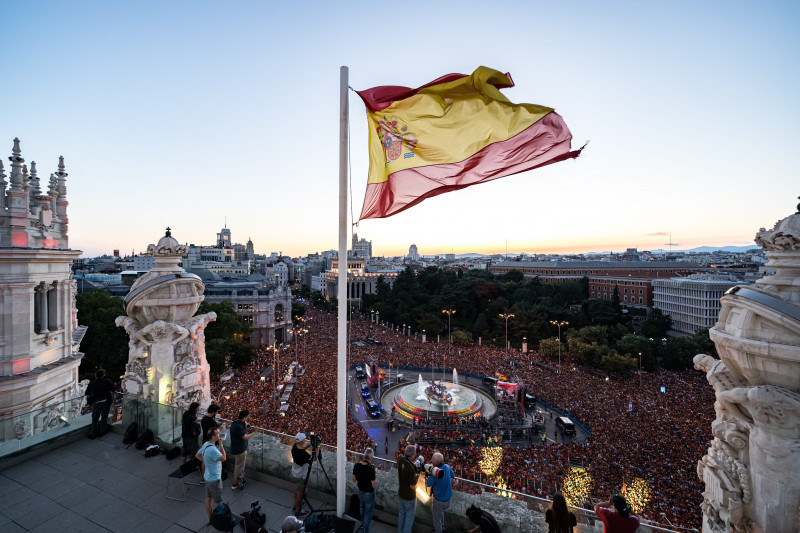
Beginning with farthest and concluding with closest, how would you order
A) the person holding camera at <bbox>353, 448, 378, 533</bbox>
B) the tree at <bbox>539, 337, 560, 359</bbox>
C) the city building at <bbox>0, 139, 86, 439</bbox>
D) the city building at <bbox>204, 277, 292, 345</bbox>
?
the city building at <bbox>204, 277, 292, 345</bbox> < the tree at <bbox>539, 337, 560, 359</bbox> < the city building at <bbox>0, 139, 86, 439</bbox> < the person holding camera at <bbox>353, 448, 378, 533</bbox>

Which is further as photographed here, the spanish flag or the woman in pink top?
the spanish flag

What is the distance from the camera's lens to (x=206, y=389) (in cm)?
1005

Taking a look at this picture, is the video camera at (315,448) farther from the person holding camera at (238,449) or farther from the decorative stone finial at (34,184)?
Result: the decorative stone finial at (34,184)

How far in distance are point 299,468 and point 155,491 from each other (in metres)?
2.59

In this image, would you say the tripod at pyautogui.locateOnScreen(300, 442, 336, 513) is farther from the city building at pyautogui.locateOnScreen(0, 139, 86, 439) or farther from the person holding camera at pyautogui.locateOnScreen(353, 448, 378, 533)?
the city building at pyautogui.locateOnScreen(0, 139, 86, 439)

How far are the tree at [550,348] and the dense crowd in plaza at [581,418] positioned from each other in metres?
0.88

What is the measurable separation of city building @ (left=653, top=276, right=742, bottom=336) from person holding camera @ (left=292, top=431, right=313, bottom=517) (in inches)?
2236

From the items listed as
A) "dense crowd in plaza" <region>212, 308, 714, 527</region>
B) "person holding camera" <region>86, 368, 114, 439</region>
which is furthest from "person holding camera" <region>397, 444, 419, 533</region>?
"dense crowd in plaza" <region>212, 308, 714, 527</region>

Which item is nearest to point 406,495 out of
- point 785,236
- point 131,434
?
point 785,236

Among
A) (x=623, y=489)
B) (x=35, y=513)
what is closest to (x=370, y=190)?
(x=35, y=513)

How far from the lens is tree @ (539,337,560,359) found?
35.6m

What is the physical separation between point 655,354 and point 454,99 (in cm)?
3874

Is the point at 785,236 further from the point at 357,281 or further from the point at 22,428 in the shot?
the point at 357,281

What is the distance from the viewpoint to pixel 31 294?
12562mm
